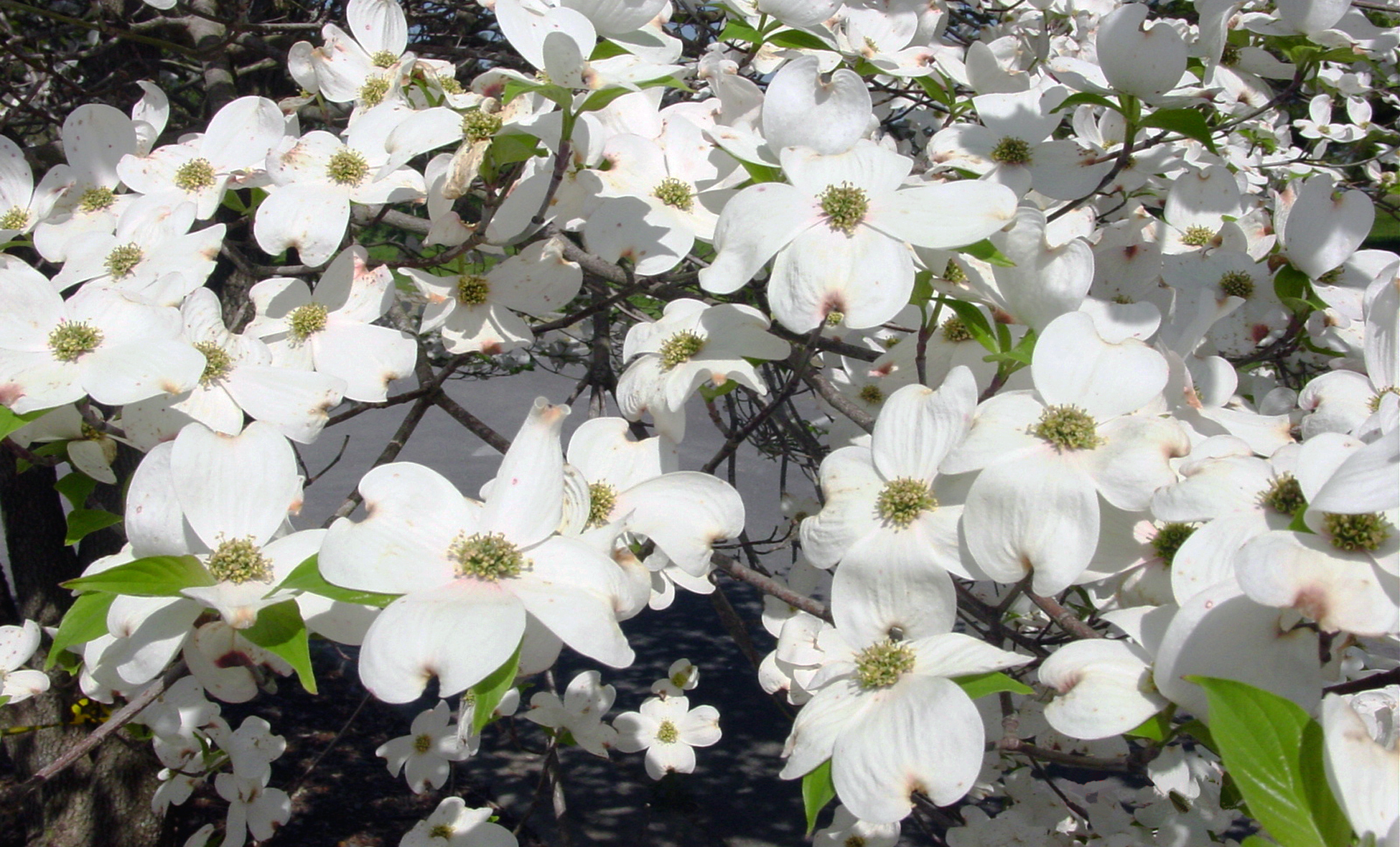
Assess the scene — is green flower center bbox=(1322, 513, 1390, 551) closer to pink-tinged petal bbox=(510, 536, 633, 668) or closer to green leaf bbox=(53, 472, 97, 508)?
pink-tinged petal bbox=(510, 536, 633, 668)

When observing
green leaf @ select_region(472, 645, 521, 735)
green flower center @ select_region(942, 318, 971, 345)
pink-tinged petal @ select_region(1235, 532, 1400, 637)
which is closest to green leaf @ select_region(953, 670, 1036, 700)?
pink-tinged petal @ select_region(1235, 532, 1400, 637)

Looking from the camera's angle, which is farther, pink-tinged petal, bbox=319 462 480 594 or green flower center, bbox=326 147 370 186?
green flower center, bbox=326 147 370 186

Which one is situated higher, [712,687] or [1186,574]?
[1186,574]

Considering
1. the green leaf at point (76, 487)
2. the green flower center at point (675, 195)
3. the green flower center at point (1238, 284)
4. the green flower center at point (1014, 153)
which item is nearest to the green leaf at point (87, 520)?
the green leaf at point (76, 487)

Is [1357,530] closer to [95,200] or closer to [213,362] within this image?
[213,362]

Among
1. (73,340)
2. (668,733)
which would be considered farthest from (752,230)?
(668,733)

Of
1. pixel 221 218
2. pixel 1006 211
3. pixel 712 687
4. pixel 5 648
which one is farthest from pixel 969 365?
pixel 712 687

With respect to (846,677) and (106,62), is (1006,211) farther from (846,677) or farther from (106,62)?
(106,62)
